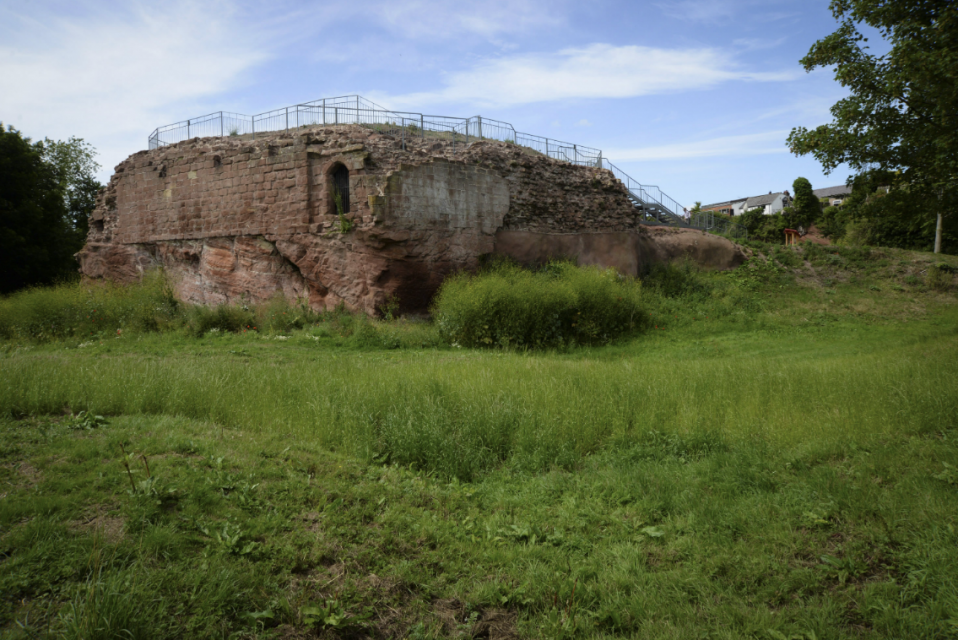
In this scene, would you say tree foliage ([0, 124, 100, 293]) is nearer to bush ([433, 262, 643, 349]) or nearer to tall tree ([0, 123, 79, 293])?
tall tree ([0, 123, 79, 293])

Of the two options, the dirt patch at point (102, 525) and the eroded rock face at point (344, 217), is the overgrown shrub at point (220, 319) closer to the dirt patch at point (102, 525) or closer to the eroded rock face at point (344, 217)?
the eroded rock face at point (344, 217)

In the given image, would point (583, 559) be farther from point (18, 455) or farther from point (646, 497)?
point (18, 455)

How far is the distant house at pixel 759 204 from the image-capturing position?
6238 cm

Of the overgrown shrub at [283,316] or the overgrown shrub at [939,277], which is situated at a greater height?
the overgrown shrub at [939,277]

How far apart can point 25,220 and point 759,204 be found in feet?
217

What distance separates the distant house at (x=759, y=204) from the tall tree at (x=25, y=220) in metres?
55.0

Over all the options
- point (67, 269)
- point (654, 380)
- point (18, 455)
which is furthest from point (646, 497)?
point (67, 269)

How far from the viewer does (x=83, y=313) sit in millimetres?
15781

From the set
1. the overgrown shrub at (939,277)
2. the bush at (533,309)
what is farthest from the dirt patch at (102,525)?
the overgrown shrub at (939,277)

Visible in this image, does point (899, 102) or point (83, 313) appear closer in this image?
point (899, 102)

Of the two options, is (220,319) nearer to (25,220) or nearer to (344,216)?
(344,216)

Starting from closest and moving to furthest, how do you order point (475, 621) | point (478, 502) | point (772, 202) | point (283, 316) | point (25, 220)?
1. point (475, 621)
2. point (478, 502)
3. point (283, 316)
4. point (25, 220)
5. point (772, 202)

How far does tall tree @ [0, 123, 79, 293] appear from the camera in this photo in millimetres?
22906

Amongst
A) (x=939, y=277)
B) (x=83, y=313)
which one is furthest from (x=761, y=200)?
(x=83, y=313)
